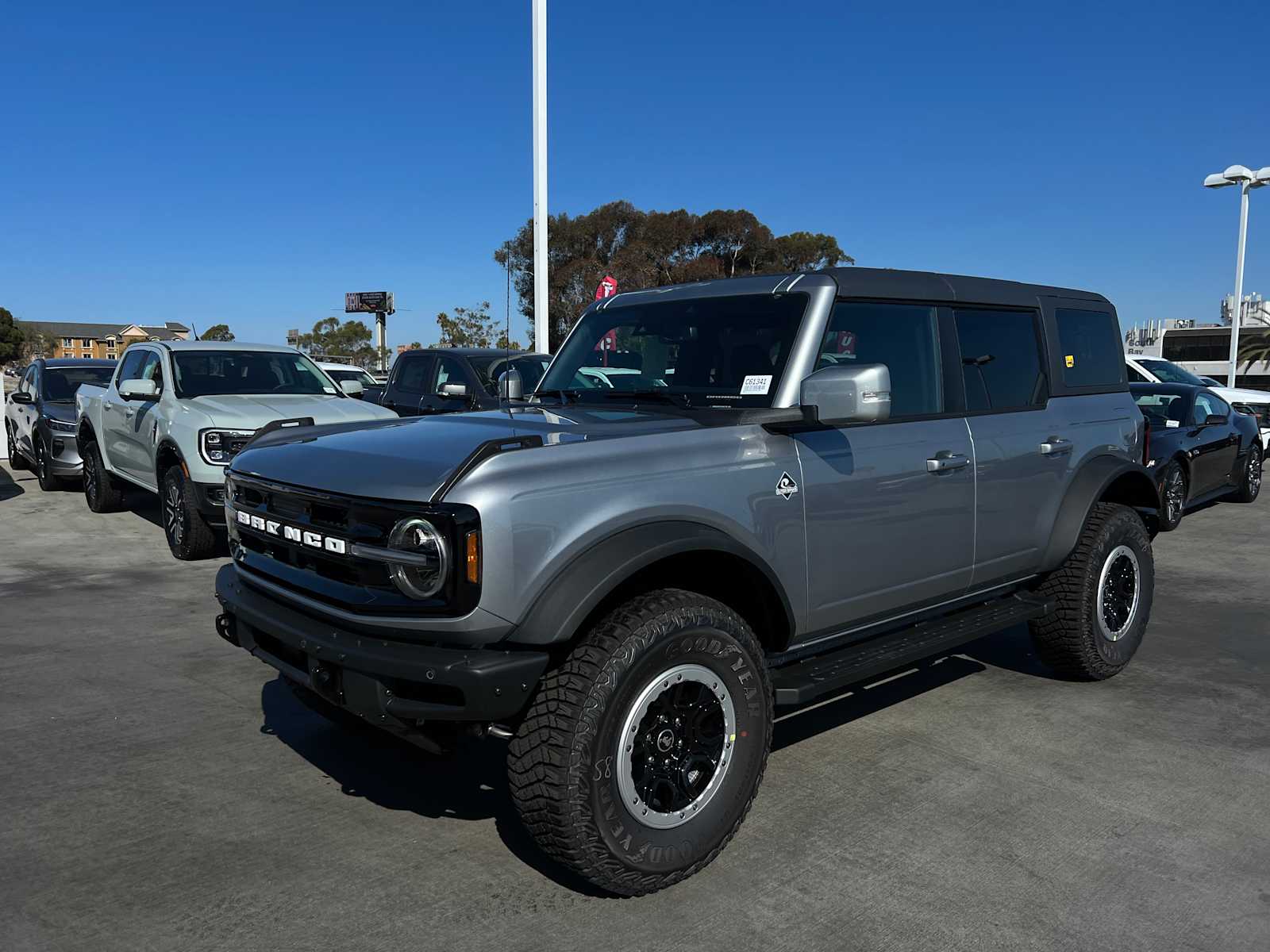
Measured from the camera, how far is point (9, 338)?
282 feet

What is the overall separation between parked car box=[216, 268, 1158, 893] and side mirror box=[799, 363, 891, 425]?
0.04 ft

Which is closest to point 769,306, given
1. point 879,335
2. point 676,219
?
point 879,335

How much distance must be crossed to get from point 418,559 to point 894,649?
79.8 inches

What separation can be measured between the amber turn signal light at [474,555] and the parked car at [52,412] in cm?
1109

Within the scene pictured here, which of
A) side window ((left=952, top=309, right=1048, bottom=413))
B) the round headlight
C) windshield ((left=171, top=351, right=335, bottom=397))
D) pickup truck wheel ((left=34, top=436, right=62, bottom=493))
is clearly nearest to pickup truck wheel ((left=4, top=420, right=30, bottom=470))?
pickup truck wheel ((left=34, top=436, right=62, bottom=493))

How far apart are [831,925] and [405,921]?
1.25 m

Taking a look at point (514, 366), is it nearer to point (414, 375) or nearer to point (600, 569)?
point (414, 375)

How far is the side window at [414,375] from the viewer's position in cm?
1212

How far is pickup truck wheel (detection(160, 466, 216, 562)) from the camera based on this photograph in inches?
316

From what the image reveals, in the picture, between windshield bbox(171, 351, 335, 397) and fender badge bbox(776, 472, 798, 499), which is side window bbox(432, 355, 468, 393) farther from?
fender badge bbox(776, 472, 798, 499)

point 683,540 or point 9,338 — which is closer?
point 683,540

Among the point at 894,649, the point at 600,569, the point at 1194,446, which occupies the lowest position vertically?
the point at 894,649

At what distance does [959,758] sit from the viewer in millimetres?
4195

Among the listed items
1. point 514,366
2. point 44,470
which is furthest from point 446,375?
point 44,470
